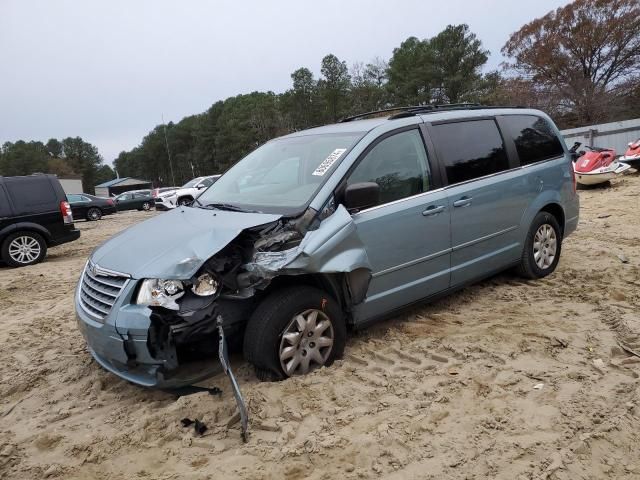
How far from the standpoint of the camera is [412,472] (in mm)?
2367

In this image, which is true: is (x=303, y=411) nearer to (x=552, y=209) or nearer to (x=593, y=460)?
(x=593, y=460)

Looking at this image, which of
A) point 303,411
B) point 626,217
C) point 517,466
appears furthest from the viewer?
point 626,217

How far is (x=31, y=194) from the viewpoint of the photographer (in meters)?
9.24

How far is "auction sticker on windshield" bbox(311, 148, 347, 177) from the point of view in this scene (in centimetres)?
369

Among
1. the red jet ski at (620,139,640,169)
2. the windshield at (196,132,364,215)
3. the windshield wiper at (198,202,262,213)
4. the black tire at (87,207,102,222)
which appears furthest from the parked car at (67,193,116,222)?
the red jet ski at (620,139,640,169)

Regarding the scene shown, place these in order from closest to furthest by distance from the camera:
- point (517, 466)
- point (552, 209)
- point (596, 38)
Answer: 1. point (517, 466)
2. point (552, 209)
3. point (596, 38)

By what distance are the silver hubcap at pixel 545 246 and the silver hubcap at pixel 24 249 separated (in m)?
8.53

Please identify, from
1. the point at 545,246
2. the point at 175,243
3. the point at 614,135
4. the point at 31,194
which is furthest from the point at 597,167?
the point at 31,194

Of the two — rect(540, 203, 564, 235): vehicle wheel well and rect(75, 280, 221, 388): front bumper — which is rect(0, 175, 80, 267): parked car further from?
rect(540, 203, 564, 235): vehicle wheel well

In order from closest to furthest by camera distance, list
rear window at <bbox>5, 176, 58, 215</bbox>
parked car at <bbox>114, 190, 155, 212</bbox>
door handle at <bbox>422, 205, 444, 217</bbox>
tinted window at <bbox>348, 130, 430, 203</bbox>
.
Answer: tinted window at <bbox>348, 130, 430, 203</bbox> → door handle at <bbox>422, 205, 444, 217</bbox> → rear window at <bbox>5, 176, 58, 215</bbox> → parked car at <bbox>114, 190, 155, 212</bbox>

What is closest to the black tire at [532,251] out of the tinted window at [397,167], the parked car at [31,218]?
the tinted window at [397,167]

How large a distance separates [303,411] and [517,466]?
1171 millimetres

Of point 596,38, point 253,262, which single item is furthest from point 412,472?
point 596,38

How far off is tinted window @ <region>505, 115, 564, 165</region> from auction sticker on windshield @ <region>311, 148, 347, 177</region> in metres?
2.10
